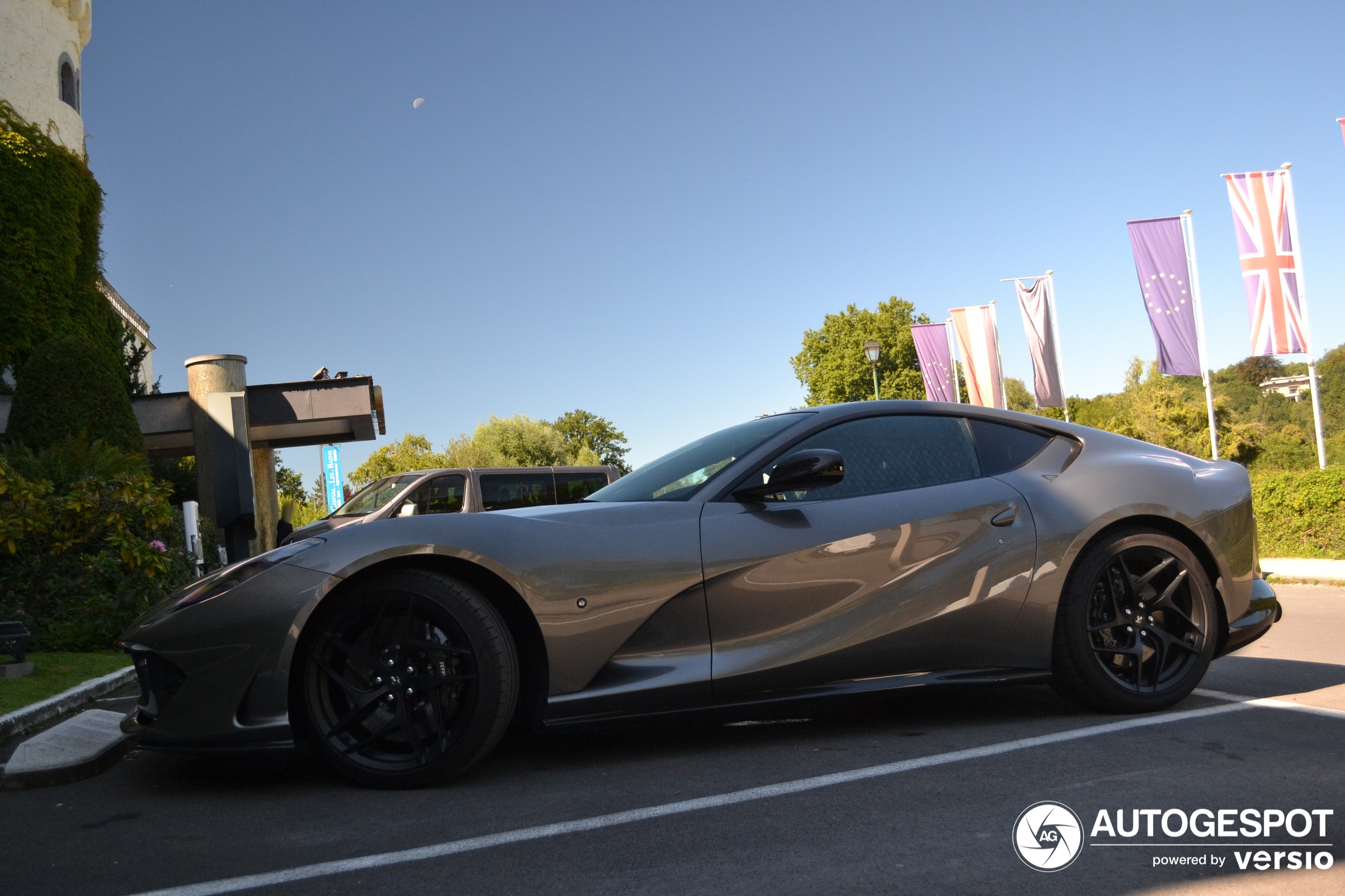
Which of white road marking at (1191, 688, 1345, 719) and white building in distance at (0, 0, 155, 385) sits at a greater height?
white building in distance at (0, 0, 155, 385)

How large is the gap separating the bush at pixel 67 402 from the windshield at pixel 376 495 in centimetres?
516

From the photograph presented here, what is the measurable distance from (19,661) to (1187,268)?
812 inches

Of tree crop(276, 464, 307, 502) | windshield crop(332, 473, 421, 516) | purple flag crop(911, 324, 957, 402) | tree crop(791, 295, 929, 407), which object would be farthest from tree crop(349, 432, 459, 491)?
windshield crop(332, 473, 421, 516)

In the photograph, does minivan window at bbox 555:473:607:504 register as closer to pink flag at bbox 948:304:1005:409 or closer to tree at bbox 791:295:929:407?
pink flag at bbox 948:304:1005:409

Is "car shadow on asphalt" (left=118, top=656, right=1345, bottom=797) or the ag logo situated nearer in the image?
the ag logo

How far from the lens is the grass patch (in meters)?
5.42

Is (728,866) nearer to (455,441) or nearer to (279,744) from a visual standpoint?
(279,744)

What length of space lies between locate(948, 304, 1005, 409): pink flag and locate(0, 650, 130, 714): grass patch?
2661cm

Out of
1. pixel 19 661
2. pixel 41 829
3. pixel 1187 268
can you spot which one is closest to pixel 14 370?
pixel 19 661

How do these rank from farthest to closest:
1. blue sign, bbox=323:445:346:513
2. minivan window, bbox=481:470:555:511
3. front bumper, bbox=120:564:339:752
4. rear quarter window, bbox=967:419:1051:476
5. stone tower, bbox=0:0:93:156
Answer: blue sign, bbox=323:445:346:513 → stone tower, bbox=0:0:93:156 → minivan window, bbox=481:470:555:511 → rear quarter window, bbox=967:419:1051:476 → front bumper, bbox=120:564:339:752

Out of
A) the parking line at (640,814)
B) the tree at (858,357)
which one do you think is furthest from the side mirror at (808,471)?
the tree at (858,357)

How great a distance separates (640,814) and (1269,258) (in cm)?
1727

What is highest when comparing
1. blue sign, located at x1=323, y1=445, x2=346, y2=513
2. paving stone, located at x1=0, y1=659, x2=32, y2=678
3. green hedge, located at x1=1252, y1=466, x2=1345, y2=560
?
blue sign, located at x1=323, y1=445, x2=346, y2=513

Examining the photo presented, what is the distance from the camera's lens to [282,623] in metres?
3.33
